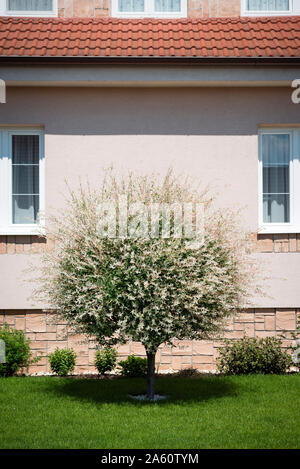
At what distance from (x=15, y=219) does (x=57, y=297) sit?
3.02 meters

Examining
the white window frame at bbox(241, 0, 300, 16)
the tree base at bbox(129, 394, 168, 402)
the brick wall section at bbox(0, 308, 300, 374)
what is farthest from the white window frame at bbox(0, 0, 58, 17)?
the tree base at bbox(129, 394, 168, 402)

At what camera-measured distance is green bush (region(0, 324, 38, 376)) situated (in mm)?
8984

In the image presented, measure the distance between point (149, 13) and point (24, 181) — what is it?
13.4 feet

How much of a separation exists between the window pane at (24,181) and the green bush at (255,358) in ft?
13.0

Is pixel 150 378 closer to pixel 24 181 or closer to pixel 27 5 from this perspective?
pixel 24 181

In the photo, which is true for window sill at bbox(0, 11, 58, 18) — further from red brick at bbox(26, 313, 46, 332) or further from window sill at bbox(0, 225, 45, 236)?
red brick at bbox(26, 313, 46, 332)

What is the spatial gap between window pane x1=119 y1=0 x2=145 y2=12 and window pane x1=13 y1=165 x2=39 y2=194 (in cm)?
364

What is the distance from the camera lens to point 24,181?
386 inches

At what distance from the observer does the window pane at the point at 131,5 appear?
10.9 m

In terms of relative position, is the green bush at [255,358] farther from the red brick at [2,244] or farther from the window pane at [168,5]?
the window pane at [168,5]

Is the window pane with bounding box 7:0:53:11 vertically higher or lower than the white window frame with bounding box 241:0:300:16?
higher

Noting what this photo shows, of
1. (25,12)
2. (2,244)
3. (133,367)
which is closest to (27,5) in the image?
(25,12)

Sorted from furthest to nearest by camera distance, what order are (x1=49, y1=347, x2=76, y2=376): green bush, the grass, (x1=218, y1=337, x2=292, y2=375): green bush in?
(x1=49, y1=347, x2=76, y2=376): green bush < (x1=218, y1=337, x2=292, y2=375): green bush < the grass

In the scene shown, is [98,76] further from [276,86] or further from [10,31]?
[276,86]
